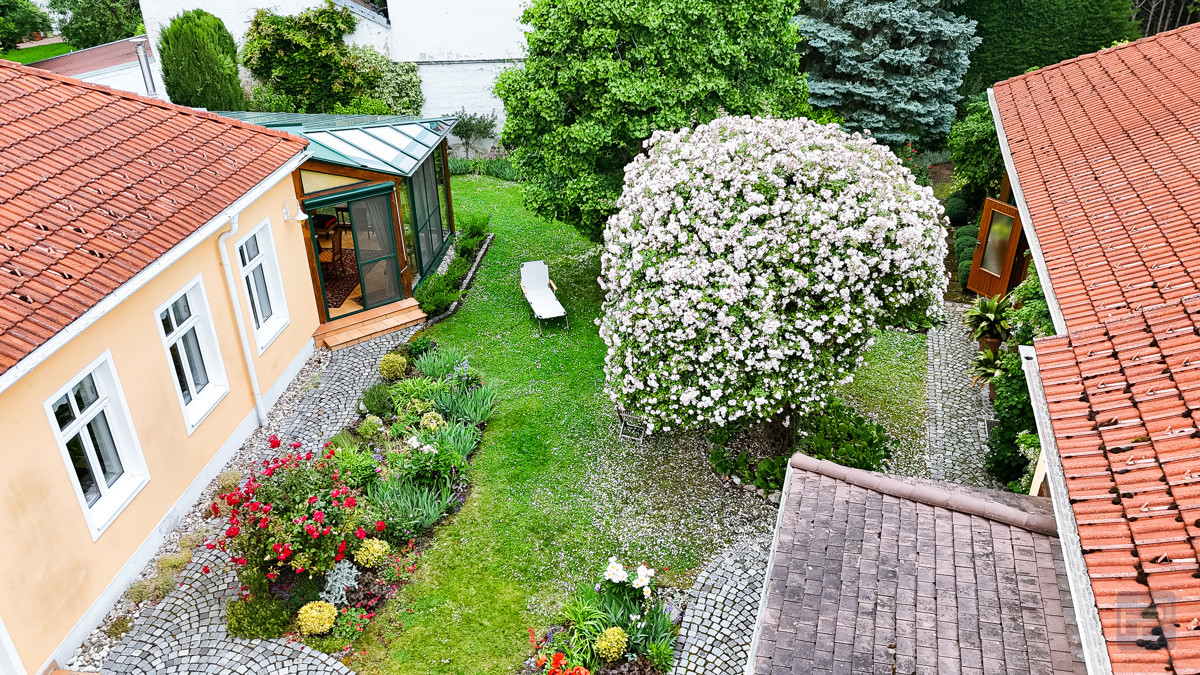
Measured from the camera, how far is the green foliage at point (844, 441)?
9.71 meters

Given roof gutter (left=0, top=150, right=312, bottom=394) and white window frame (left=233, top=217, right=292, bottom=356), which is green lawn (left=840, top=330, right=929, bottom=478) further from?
white window frame (left=233, top=217, right=292, bottom=356)

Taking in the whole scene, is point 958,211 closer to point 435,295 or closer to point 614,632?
point 435,295

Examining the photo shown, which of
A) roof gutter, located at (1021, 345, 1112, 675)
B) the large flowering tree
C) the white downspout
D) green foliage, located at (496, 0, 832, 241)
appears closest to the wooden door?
green foliage, located at (496, 0, 832, 241)

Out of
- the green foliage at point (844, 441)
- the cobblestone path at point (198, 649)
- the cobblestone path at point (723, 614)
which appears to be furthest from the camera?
the green foliage at point (844, 441)

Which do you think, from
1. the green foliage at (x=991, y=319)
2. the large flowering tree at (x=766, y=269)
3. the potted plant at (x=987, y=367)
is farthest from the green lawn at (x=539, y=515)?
the green foliage at (x=991, y=319)

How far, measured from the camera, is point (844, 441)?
9.97m

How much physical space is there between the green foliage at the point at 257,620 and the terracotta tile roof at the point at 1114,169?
797cm

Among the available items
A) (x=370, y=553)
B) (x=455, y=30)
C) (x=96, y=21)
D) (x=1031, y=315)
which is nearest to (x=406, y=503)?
(x=370, y=553)

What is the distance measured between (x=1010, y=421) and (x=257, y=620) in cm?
925

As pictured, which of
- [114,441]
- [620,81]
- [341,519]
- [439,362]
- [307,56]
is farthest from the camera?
[307,56]

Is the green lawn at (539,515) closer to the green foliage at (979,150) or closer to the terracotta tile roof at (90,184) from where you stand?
the terracotta tile roof at (90,184)

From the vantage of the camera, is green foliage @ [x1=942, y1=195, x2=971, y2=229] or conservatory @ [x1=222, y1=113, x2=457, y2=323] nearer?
conservatory @ [x1=222, y1=113, x2=457, y2=323]

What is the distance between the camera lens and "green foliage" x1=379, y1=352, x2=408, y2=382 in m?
12.3

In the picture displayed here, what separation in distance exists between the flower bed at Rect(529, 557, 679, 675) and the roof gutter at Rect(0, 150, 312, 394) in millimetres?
5203
